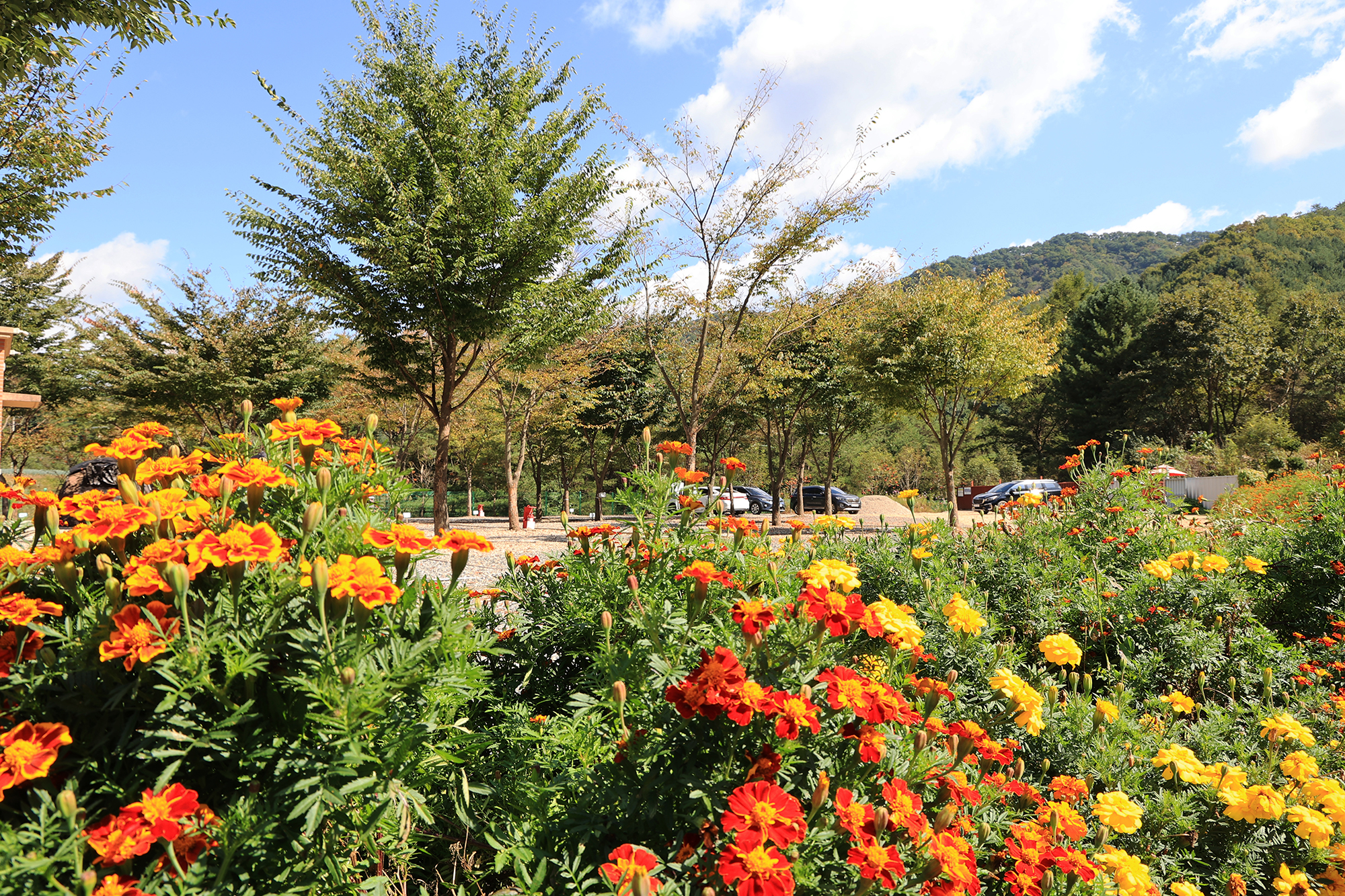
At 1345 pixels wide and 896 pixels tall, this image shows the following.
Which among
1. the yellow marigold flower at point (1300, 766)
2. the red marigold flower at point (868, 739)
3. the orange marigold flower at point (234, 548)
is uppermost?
the orange marigold flower at point (234, 548)

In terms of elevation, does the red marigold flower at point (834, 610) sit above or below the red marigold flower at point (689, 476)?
below

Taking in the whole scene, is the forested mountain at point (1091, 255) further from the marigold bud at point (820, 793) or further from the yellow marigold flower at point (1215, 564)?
the marigold bud at point (820, 793)

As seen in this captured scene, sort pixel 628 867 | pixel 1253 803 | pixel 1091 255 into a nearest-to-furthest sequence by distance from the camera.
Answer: pixel 628 867 → pixel 1253 803 → pixel 1091 255

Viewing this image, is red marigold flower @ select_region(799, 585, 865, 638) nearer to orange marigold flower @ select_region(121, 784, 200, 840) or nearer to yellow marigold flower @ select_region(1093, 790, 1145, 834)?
yellow marigold flower @ select_region(1093, 790, 1145, 834)

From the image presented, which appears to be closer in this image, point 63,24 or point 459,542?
point 459,542

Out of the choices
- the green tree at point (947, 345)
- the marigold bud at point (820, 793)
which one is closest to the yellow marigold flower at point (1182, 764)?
the marigold bud at point (820, 793)

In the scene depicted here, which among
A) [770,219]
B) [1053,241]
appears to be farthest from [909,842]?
[1053,241]

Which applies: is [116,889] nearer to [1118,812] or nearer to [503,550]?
[1118,812]

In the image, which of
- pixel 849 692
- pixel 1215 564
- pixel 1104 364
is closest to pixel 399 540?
pixel 849 692

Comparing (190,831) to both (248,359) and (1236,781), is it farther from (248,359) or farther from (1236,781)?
(248,359)

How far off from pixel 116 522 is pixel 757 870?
5.21 feet

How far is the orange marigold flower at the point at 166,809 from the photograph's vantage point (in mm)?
1154

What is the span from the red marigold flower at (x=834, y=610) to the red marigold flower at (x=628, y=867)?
2.13 feet

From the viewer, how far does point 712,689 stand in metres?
1.38
